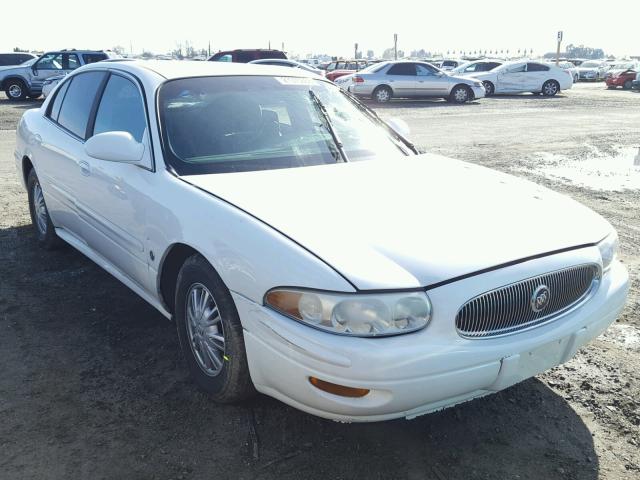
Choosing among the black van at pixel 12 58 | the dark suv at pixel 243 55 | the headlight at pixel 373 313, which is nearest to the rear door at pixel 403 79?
the dark suv at pixel 243 55

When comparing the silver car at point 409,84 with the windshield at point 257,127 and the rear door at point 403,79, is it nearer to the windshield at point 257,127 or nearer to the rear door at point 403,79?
the rear door at point 403,79

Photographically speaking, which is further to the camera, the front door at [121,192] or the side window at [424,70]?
the side window at [424,70]

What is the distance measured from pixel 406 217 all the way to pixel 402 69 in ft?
62.7

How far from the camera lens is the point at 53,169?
464 cm

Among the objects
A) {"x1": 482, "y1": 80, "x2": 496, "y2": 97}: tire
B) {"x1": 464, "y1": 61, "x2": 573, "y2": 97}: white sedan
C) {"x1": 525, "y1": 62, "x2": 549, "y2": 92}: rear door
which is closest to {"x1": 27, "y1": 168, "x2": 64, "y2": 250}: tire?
{"x1": 464, "y1": 61, "x2": 573, "y2": 97}: white sedan

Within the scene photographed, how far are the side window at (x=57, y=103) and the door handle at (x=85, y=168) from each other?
958 millimetres

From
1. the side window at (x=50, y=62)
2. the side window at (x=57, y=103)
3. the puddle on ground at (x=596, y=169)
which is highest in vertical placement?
the side window at (x=50, y=62)

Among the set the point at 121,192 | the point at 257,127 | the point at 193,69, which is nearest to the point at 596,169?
the point at 257,127

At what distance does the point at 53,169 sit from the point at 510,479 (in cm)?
376

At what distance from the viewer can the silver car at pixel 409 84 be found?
20.5 m

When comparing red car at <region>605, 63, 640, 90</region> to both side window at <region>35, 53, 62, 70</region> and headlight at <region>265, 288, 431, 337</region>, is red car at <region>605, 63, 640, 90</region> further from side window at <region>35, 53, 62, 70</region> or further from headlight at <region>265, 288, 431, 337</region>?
headlight at <region>265, 288, 431, 337</region>

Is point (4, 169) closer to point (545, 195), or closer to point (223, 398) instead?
point (223, 398)

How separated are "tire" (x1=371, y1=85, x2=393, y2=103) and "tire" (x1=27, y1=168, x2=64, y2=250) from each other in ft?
53.8

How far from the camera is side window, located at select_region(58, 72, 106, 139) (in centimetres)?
433
